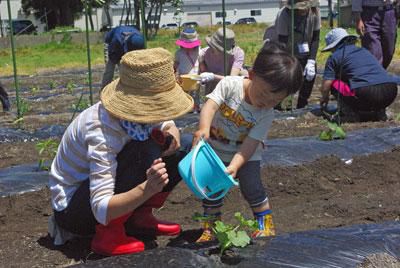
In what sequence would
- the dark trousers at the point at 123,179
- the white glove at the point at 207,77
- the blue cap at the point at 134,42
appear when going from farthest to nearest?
the blue cap at the point at 134,42, the white glove at the point at 207,77, the dark trousers at the point at 123,179

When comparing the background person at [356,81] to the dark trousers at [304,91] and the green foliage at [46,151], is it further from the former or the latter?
the green foliage at [46,151]

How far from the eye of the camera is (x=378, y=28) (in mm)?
6414

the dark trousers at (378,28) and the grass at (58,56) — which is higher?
the dark trousers at (378,28)

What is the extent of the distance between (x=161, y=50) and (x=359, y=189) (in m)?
1.80

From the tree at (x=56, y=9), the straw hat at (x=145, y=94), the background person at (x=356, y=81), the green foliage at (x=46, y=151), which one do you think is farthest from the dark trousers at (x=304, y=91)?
the tree at (x=56, y=9)

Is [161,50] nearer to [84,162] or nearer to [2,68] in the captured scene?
[84,162]

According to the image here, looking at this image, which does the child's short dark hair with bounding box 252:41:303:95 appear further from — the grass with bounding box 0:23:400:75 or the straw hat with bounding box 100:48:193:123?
the grass with bounding box 0:23:400:75

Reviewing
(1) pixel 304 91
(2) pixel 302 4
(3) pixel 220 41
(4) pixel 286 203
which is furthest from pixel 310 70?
(4) pixel 286 203

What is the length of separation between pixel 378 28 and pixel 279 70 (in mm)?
4243

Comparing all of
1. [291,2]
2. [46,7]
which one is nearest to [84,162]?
[291,2]

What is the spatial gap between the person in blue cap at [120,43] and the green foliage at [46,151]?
146 cm

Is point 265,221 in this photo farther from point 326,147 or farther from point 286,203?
point 326,147

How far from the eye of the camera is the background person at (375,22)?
6.34m

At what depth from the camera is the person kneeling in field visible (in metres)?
2.29
